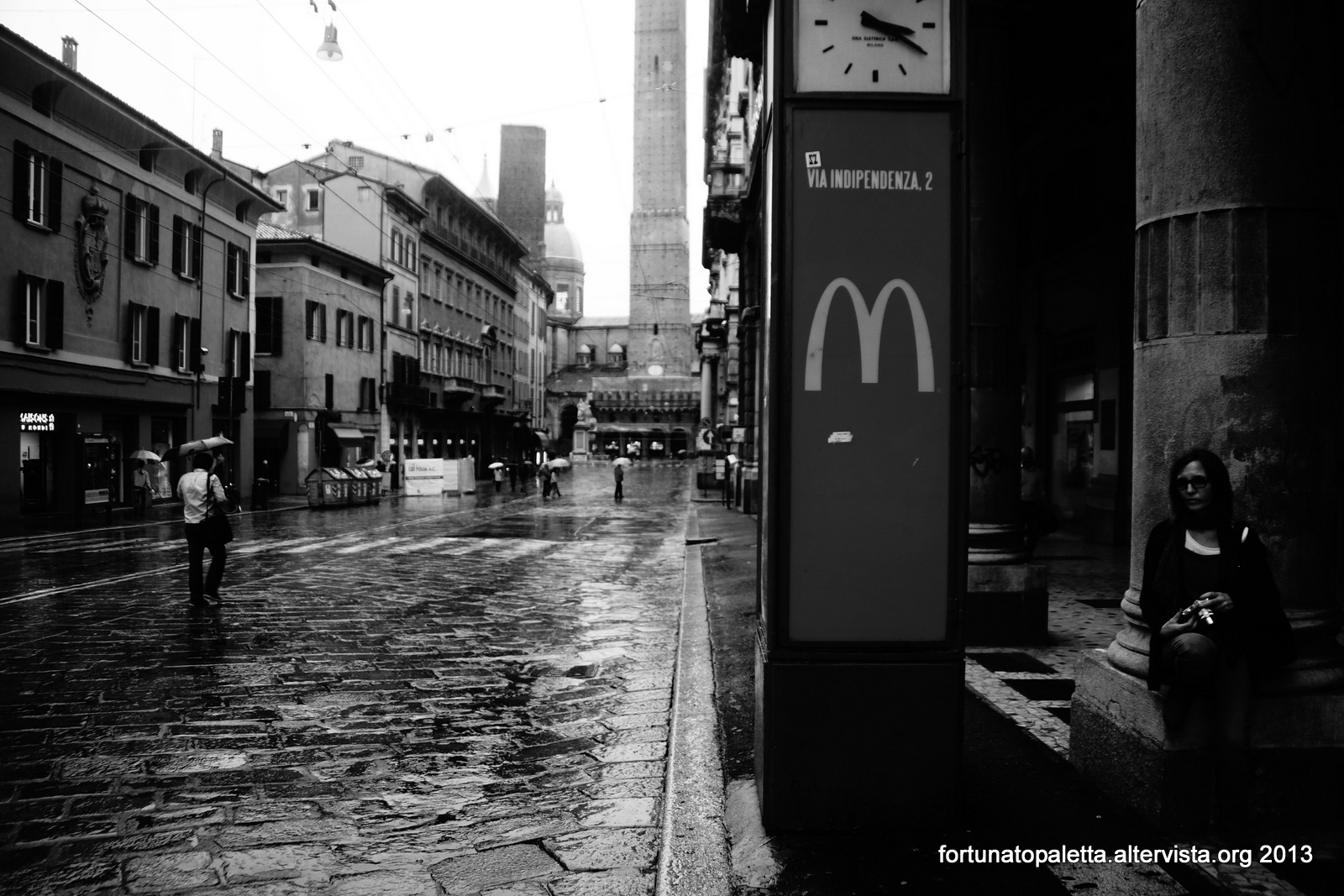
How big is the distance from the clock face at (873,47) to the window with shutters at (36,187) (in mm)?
22919

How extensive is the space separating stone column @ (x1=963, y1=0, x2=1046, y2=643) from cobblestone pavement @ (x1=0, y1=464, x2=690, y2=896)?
265cm

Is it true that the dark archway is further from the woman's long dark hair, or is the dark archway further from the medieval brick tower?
the woman's long dark hair

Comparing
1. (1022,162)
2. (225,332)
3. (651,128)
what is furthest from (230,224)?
(651,128)

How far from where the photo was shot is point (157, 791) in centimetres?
440

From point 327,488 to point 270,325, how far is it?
10409 mm

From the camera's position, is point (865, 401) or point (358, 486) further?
point (358, 486)

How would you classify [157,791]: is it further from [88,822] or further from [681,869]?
[681,869]

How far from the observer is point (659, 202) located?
308ft

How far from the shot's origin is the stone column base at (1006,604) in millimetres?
7195

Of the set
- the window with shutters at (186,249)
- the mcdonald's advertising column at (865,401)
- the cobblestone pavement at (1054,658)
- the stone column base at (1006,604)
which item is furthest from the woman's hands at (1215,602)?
the window with shutters at (186,249)

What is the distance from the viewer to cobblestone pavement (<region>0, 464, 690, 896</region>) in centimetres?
371

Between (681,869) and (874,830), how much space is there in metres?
0.72

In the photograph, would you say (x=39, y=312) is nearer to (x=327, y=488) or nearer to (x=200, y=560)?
(x=327, y=488)

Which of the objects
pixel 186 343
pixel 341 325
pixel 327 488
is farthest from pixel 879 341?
pixel 341 325
